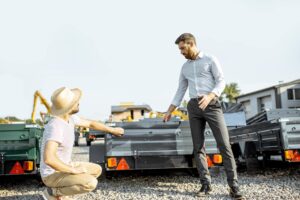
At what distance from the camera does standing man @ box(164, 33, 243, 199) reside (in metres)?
4.52

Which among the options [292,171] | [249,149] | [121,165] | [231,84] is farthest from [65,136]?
[231,84]

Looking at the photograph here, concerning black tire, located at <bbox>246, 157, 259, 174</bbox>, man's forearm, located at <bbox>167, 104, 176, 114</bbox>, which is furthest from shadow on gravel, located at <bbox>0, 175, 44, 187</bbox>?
black tire, located at <bbox>246, 157, 259, 174</bbox>

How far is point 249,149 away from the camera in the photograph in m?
7.24

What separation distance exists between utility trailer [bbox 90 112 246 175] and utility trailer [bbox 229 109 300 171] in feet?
3.79

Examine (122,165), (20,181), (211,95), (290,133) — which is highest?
(211,95)

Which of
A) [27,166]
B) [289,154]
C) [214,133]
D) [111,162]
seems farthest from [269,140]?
[27,166]

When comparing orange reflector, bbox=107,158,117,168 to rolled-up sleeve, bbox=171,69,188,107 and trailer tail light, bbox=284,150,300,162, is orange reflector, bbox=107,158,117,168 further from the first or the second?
trailer tail light, bbox=284,150,300,162

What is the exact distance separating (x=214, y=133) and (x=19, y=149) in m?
3.04

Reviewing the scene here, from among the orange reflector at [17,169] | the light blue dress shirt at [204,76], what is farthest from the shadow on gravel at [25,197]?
the light blue dress shirt at [204,76]

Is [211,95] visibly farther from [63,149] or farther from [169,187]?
[63,149]

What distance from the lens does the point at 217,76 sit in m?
4.61

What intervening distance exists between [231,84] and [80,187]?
58441 mm

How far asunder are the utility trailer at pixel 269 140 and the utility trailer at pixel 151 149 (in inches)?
45.5

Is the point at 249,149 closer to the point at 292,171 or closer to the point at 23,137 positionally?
the point at 292,171
